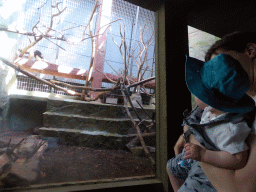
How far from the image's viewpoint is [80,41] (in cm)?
107

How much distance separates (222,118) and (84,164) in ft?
2.54

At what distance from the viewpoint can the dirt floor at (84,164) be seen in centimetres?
79

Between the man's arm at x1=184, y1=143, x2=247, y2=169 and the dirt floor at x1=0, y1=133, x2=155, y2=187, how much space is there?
57 centimetres

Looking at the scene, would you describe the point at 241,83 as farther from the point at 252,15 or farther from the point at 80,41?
the point at 252,15

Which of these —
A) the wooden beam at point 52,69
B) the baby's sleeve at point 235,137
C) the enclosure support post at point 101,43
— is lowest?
the baby's sleeve at point 235,137

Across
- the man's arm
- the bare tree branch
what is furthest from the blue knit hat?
the bare tree branch

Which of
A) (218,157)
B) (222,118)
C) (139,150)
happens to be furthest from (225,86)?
(139,150)

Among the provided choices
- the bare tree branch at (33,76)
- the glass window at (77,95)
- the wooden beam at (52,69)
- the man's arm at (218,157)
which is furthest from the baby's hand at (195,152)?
the bare tree branch at (33,76)

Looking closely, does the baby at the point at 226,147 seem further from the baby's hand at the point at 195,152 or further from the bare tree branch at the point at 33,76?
the bare tree branch at the point at 33,76

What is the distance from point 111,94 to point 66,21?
1.96 feet

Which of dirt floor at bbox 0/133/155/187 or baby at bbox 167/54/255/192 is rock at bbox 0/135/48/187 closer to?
dirt floor at bbox 0/133/155/187

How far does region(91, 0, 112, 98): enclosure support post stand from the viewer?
107 cm

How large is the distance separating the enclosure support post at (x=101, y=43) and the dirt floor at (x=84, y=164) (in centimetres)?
41

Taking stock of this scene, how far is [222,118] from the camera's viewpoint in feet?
1.56
